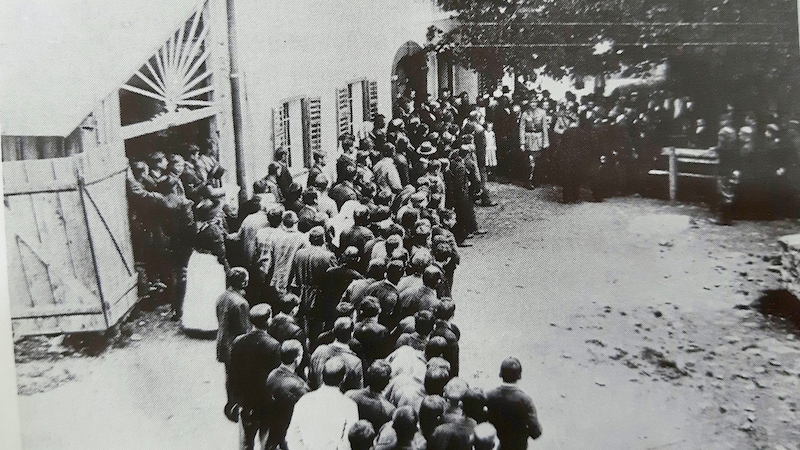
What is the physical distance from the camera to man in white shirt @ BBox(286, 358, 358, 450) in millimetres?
2641

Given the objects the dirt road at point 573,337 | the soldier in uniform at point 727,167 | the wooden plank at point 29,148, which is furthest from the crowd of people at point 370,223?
the wooden plank at point 29,148

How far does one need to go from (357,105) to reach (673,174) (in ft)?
5.34

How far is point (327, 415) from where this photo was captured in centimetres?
267

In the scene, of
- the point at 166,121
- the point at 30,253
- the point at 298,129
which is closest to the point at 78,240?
the point at 30,253

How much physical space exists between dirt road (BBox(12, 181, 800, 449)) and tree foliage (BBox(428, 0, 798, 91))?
0.68 meters

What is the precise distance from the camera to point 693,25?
3055 mm

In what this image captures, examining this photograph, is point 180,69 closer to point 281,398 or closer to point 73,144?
point 73,144

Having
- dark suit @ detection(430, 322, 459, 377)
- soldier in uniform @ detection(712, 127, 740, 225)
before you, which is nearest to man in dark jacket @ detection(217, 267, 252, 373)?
dark suit @ detection(430, 322, 459, 377)

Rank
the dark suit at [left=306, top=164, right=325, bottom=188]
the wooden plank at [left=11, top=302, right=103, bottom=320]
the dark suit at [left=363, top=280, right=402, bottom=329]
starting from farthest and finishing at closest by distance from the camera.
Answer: the dark suit at [left=306, top=164, right=325, bottom=188] → the wooden plank at [left=11, top=302, right=103, bottom=320] → the dark suit at [left=363, top=280, right=402, bottom=329]

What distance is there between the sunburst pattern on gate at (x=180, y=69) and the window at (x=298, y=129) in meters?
0.37

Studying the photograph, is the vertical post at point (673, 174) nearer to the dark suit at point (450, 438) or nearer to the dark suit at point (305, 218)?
the dark suit at point (450, 438)

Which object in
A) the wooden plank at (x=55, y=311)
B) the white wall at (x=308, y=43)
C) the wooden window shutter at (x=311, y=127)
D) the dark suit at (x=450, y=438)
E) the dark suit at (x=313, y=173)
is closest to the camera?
the dark suit at (x=450, y=438)

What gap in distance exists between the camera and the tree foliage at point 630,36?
9.99 feet

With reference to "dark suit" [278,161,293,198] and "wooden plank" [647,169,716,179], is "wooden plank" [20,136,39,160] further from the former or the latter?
"wooden plank" [647,169,716,179]
